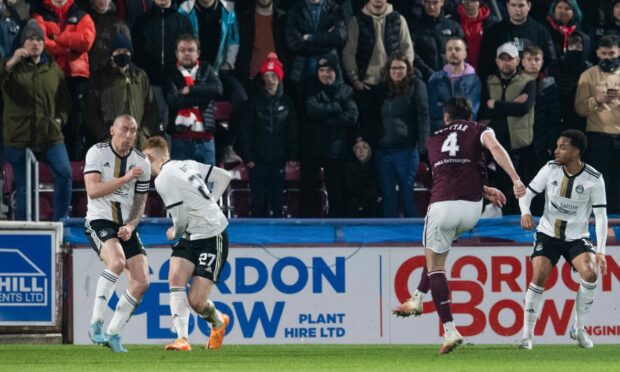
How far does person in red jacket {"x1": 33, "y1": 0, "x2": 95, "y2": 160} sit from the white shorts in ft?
19.5

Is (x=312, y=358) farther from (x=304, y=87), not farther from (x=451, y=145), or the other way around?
(x=304, y=87)

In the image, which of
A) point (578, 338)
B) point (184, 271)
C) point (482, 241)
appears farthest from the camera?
point (482, 241)

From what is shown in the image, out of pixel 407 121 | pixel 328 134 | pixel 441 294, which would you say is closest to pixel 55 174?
pixel 328 134

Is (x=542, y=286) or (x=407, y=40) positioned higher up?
(x=407, y=40)

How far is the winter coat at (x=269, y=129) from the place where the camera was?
54.0 feet

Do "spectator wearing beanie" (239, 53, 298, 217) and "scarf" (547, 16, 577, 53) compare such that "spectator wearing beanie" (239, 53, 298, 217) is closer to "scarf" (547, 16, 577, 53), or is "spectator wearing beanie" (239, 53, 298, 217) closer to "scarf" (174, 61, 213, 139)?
"scarf" (174, 61, 213, 139)

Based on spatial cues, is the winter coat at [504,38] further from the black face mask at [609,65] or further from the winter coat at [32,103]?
the winter coat at [32,103]

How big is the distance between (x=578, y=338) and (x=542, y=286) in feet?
2.45

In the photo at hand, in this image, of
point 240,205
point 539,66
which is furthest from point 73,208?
point 539,66

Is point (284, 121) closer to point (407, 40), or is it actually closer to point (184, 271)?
point (407, 40)

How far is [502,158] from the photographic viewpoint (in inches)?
452

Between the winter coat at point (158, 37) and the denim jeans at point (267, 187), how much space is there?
5.33 feet

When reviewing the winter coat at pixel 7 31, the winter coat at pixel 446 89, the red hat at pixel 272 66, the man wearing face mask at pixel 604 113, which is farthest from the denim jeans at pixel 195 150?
the man wearing face mask at pixel 604 113

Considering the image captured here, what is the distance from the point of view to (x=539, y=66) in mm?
16859
